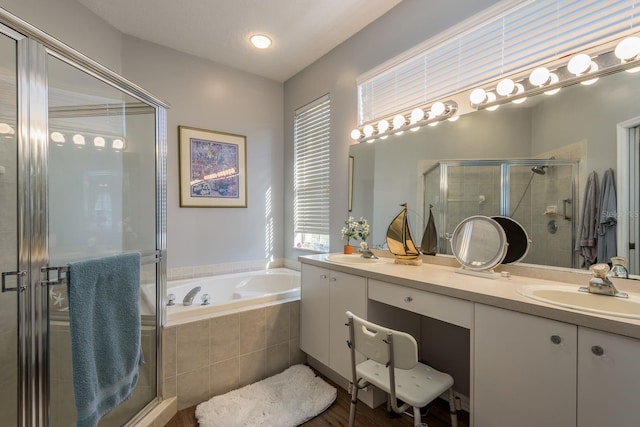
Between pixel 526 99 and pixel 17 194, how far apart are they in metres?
2.35

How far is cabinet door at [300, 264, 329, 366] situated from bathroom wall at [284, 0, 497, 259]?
0.60 m

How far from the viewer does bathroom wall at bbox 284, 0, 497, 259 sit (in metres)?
1.95

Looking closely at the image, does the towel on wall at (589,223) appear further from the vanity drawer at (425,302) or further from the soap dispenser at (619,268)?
the vanity drawer at (425,302)

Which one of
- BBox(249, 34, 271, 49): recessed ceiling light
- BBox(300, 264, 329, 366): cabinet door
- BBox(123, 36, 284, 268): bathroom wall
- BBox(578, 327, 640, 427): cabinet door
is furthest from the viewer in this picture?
BBox(123, 36, 284, 268): bathroom wall

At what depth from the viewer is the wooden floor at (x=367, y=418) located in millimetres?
1699

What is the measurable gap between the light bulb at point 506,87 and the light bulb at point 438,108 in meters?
0.33

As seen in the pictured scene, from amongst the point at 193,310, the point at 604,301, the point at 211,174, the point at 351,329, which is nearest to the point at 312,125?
the point at 211,174


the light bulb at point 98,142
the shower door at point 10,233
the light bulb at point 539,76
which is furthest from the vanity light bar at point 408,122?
the shower door at point 10,233

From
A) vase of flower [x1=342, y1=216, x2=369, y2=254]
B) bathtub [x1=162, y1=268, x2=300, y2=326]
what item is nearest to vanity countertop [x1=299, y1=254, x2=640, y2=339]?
vase of flower [x1=342, y1=216, x2=369, y2=254]

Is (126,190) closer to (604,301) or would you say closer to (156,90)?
(156,90)

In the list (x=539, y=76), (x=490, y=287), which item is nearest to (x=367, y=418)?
(x=490, y=287)

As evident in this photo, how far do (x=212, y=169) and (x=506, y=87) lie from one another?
2.52 meters

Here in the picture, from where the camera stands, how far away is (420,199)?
2021mm

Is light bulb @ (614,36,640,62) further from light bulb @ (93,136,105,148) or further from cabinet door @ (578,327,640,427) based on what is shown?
light bulb @ (93,136,105,148)
